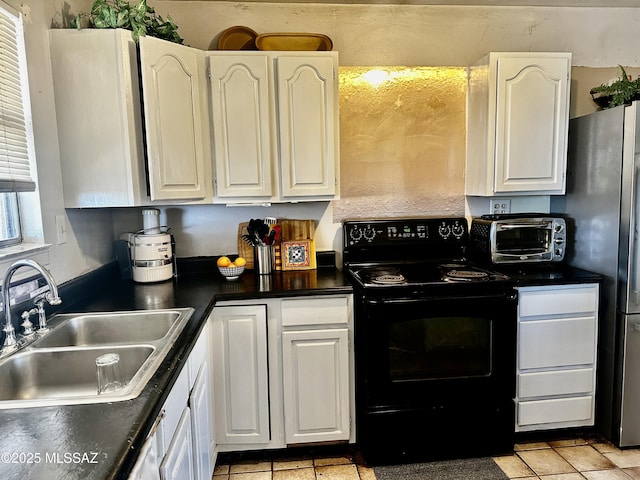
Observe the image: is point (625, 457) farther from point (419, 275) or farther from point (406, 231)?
point (406, 231)

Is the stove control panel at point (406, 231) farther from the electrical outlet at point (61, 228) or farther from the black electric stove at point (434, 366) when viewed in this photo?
the electrical outlet at point (61, 228)

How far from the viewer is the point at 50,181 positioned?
6.19 feet

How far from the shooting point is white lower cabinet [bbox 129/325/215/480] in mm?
1065

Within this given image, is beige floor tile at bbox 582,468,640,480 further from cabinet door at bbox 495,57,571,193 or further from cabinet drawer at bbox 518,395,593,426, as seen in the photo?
cabinet door at bbox 495,57,571,193

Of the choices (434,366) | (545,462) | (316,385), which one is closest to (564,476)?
(545,462)

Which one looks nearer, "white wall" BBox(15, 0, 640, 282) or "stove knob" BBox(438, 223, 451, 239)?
"white wall" BBox(15, 0, 640, 282)

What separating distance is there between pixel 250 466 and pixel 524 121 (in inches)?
91.0

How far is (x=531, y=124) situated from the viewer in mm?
2438

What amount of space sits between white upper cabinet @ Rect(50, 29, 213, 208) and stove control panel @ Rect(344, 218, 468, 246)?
1030mm

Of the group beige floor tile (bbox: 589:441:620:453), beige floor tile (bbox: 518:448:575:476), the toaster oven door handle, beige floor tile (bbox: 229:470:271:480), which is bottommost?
beige floor tile (bbox: 229:470:271:480)

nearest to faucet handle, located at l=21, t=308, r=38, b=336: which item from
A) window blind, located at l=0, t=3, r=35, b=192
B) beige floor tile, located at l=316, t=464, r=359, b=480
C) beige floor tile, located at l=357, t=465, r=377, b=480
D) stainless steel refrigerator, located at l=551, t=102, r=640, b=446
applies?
window blind, located at l=0, t=3, r=35, b=192

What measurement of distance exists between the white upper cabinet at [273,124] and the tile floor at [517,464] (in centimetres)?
134

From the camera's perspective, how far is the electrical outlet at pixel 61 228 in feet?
6.30

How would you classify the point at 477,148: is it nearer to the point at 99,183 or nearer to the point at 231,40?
the point at 231,40
